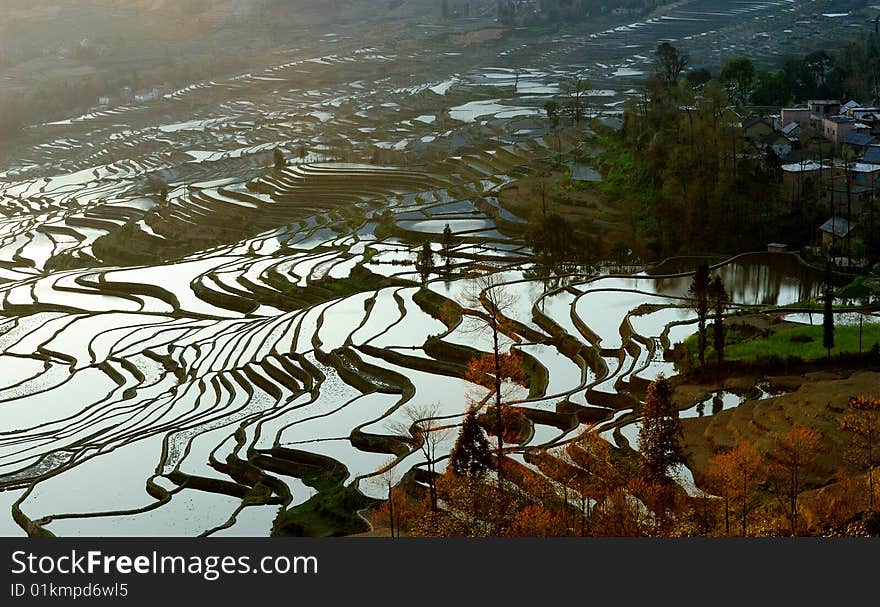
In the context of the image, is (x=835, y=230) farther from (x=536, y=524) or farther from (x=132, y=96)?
(x=132, y=96)

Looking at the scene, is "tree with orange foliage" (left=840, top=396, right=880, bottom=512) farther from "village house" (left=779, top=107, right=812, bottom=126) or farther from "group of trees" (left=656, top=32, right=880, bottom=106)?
"group of trees" (left=656, top=32, right=880, bottom=106)

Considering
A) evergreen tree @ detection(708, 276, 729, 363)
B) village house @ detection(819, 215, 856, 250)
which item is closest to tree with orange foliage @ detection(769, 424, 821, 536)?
evergreen tree @ detection(708, 276, 729, 363)

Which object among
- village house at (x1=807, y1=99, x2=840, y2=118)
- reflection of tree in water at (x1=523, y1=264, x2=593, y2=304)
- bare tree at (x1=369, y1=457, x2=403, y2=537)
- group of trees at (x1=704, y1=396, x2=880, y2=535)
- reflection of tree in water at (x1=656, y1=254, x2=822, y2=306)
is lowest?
reflection of tree in water at (x1=656, y1=254, x2=822, y2=306)

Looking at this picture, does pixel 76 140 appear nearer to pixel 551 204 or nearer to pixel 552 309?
pixel 551 204

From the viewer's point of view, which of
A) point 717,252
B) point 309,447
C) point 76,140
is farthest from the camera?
point 76,140

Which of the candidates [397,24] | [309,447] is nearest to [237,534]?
[309,447]

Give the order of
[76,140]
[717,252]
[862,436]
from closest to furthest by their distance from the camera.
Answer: [862,436] → [717,252] → [76,140]

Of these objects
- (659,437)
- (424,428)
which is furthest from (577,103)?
(659,437)
